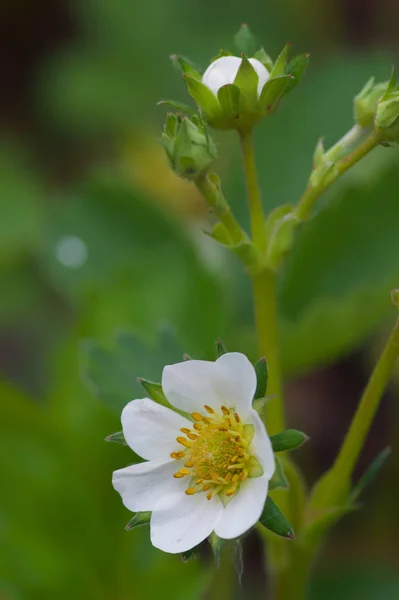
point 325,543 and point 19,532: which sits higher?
point 19,532

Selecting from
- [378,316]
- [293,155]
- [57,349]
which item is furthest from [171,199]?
[378,316]

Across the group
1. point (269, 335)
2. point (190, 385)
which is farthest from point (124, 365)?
point (190, 385)

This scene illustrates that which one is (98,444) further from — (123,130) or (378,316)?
(123,130)

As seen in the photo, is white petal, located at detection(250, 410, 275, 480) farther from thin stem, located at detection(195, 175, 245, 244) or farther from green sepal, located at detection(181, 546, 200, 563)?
thin stem, located at detection(195, 175, 245, 244)

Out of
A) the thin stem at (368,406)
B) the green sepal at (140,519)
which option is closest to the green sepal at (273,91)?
the thin stem at (368,406)

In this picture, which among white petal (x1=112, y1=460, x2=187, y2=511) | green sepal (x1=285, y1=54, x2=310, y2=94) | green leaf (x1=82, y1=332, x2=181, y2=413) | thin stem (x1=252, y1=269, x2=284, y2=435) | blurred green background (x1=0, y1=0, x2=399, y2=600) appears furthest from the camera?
blurred green background (x1=0, y1=0, x2=399, y2=600)

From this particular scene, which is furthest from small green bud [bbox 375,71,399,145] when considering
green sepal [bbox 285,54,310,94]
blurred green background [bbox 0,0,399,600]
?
blurred green background [bbox 0,0,399,600]
